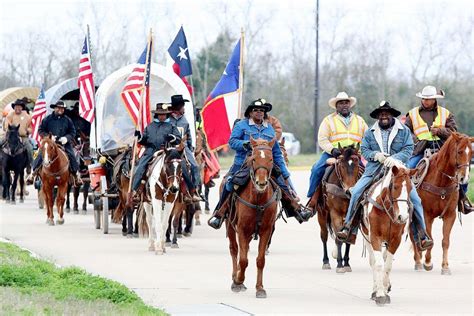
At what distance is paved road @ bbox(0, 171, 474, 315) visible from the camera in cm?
1448

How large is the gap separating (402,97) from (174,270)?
72587 mm

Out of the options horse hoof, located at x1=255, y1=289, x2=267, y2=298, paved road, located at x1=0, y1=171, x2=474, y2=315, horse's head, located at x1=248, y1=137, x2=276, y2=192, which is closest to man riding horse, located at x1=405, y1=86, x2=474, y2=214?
paved road, located at x1=0, y1=171, x2=474, y2=315

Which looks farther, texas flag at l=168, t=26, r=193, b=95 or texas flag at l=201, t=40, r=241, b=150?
texas flag at l=168, t=26, r=193, b=95

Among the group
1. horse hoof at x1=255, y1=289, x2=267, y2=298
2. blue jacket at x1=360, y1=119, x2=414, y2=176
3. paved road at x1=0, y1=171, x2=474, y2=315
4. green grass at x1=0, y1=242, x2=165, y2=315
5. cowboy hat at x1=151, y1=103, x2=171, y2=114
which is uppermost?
cowboy hat at x1=151, y1=103, x2=171, y2=114

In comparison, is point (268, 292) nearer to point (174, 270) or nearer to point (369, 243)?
point (369, 243)

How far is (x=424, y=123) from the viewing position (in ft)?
63.3

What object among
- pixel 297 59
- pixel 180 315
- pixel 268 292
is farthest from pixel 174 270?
pixel 297 59

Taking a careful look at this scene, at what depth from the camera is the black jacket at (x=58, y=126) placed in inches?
1119

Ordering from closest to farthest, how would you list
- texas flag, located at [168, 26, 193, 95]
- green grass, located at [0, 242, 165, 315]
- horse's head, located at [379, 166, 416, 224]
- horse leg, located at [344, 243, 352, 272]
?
green grass, located at [0, 242, 165, 315], horse's head, located at [379, 166, 416, 224], horse leg, located at [344, 243, 352, 272], texas flag, located at [168, 26, 193, 95]

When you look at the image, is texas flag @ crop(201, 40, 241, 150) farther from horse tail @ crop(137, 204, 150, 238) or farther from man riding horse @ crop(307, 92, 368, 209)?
man riding horse @ crop(307, 92, 368, 209)

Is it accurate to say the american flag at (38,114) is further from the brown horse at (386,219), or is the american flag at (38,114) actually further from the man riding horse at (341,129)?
the brown horse at (386,219)

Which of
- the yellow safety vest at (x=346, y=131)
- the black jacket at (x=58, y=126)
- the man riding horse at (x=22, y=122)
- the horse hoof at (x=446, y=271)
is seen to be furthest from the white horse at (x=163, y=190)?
the man riding horse at (x=22, y=122)

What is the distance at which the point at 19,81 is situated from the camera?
8875 cm

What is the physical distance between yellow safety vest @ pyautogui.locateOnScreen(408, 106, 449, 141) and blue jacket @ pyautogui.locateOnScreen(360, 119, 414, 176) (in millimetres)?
2974
